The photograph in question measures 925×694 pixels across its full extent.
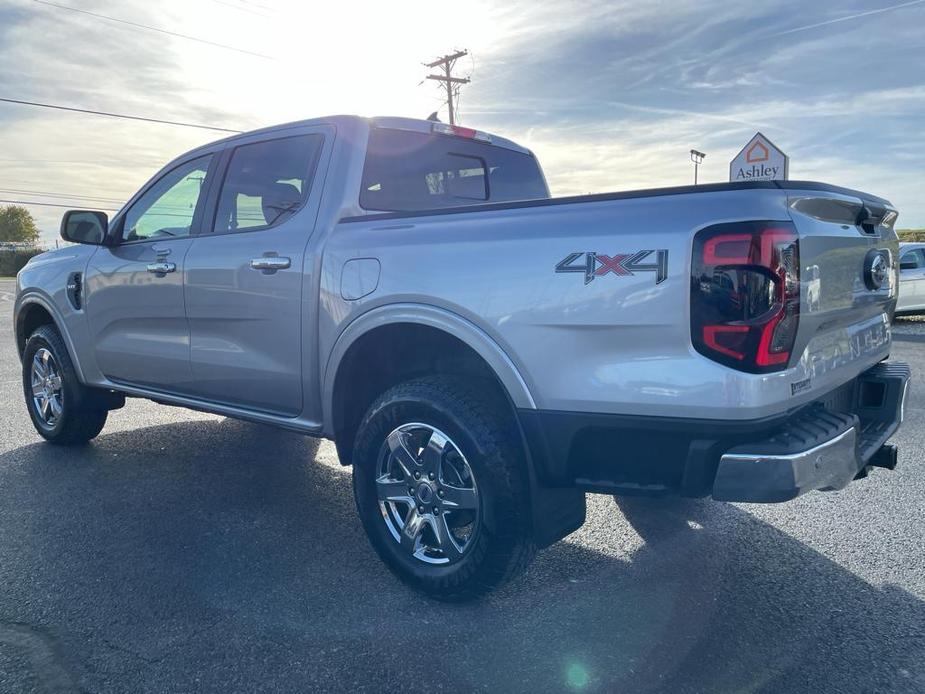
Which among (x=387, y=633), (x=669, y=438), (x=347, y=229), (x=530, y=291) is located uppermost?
(x=347, y=229)

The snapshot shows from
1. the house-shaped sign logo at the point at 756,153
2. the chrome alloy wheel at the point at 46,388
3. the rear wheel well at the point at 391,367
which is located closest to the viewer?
the rear wheel well at the point at 391,367

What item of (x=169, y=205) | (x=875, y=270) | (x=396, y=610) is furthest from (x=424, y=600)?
(x=169, y=205)

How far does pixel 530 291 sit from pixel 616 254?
348 millimetres

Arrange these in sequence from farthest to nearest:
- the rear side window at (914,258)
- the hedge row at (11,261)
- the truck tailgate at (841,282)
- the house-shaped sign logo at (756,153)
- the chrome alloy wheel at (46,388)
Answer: the hedge row at (11,261)
the house-shaped sign logo at (756,153)
the rear side window at (914,258)
the chrome alloy wheel at (46,388)
the truck tailgate at (841,282)

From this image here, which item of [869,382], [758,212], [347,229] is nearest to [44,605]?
[347,229]

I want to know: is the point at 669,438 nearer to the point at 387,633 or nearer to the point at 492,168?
the point at 387,633

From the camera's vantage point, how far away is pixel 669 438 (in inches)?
98.3

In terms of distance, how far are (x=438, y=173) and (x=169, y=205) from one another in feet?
5.62

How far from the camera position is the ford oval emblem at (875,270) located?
2.92 m

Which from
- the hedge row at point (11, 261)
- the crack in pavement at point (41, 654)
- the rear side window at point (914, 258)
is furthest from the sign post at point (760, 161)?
the hedge row at point (11, 261)

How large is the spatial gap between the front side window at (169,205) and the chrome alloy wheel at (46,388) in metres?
1.33

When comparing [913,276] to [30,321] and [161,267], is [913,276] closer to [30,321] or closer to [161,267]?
[161,267]

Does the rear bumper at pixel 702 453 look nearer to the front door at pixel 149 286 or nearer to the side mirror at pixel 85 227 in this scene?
the front door at pixel 149 286

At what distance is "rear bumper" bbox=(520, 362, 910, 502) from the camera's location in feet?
7.72
